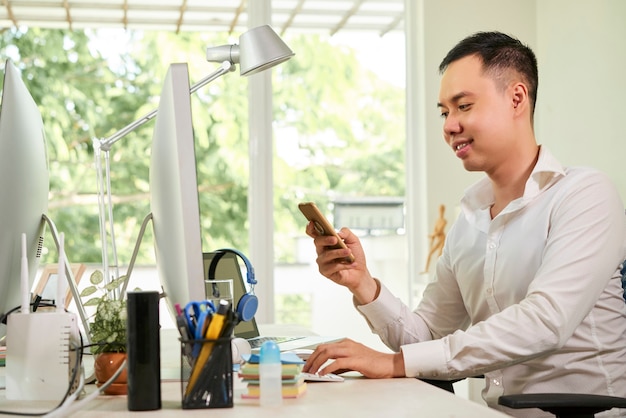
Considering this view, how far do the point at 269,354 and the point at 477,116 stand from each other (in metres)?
0.85

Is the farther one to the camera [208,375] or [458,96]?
[458,96]

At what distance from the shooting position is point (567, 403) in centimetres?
132

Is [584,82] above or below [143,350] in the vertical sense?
above

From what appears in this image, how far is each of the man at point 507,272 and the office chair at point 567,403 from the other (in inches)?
7.0

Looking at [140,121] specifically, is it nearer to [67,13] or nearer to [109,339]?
[109,339]

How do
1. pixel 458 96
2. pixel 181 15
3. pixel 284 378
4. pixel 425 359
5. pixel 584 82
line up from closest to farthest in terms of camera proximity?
pixel 284 378 → pixel 425 359 → pixel 458 96 → pixel 584 82 → pixel 181 15

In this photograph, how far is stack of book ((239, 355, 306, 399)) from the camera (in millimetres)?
1208

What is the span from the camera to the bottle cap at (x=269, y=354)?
1198 mm

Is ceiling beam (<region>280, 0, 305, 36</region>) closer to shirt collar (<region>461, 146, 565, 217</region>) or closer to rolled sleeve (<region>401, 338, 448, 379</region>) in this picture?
shirt collar (<region>461, 146, 565, 217</region>)

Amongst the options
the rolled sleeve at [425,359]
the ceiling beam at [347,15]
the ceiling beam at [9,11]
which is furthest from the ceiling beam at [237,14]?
the rolled sleeve at [425,359]

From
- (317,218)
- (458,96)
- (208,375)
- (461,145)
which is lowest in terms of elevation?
(208,375)

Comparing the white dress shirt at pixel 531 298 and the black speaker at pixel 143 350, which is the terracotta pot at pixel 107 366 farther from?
the white dress shirt at pixel 531 298

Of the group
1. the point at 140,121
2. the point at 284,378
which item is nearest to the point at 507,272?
the point at 284,378

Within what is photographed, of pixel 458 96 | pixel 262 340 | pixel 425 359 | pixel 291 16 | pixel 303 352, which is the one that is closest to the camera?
pixel 425 359
